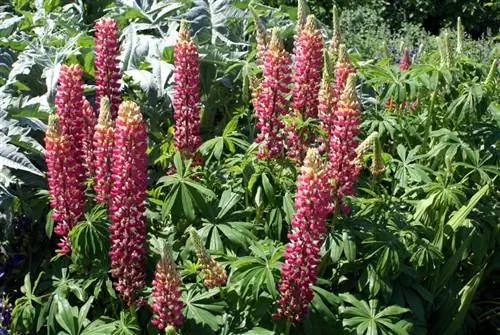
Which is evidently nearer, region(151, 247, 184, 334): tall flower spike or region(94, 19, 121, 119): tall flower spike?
region(151, 247, 184, 334): tall flower spike

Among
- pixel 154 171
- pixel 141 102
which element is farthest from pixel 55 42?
pixel 154 171

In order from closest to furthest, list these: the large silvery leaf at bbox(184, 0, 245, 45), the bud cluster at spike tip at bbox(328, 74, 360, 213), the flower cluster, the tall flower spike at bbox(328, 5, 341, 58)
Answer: the bud cluster at spike tip at bbox(328, 74, 360, 213) → the flower cluster → the tall flower spike at bbox(328, 5, 341, 58) → the large silvery leaf at bbox(184, 0, 245, 45)

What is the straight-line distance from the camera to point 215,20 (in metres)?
4.73

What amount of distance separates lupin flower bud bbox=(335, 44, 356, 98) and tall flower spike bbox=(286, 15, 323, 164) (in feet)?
0.28

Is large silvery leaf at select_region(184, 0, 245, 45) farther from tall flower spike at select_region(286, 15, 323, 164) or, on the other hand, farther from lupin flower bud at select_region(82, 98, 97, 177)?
lupin flower bud at select_region(82, 98, 97, 177)

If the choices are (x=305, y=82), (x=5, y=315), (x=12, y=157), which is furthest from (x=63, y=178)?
(x=305, y=82)

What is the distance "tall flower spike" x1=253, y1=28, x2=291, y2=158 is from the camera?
10.8ft

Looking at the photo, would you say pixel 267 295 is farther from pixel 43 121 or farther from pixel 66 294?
pixel 43 121

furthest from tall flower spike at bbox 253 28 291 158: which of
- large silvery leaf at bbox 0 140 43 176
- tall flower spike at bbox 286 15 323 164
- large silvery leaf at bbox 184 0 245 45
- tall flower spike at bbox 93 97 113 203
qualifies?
large silvery leaf at bbox 184 0 245 45

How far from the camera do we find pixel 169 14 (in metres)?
4.79

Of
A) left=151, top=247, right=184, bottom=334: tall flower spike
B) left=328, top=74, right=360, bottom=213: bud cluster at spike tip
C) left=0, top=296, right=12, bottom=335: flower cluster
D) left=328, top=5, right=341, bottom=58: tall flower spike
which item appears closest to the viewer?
left=151, top=247, right=184, bottom=334: tall flower spike

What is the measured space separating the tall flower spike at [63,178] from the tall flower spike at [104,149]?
125mm

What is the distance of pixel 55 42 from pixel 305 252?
7.84 ft

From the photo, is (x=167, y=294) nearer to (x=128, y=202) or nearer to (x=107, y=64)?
(x=128, y=202)
